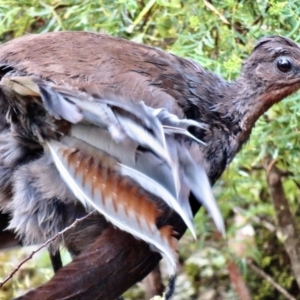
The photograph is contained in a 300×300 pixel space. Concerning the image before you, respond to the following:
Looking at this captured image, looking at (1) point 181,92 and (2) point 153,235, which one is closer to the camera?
(2) point 153,235

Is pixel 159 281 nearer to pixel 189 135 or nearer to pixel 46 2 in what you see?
pixel 46 2

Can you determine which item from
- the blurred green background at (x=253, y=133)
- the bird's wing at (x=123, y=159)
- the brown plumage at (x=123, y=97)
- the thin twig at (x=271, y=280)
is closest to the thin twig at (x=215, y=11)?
the blurred green background at (x=253, y=133)

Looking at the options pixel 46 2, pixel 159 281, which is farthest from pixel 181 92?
pixel 159 281

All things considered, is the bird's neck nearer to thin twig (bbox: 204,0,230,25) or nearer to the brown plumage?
the brown plumage

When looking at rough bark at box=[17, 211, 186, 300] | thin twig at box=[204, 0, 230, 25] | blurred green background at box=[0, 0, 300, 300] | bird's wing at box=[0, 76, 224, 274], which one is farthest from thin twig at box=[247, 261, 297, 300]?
bird's wing at box=[0, 76, 224, 274]

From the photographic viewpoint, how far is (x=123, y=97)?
2445 mm

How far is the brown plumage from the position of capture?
101 inches

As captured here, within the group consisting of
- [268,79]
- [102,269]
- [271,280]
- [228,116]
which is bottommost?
[271,280]

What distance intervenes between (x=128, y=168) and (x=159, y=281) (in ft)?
5.39

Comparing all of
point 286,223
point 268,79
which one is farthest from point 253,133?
point 286,223

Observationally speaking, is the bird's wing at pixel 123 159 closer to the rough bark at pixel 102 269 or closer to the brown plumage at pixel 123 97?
A: the brown plumage at pixel 123 97

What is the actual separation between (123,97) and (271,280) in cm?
190

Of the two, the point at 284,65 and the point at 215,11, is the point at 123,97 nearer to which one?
the point at 284,65

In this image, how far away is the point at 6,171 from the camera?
8.81 ft
